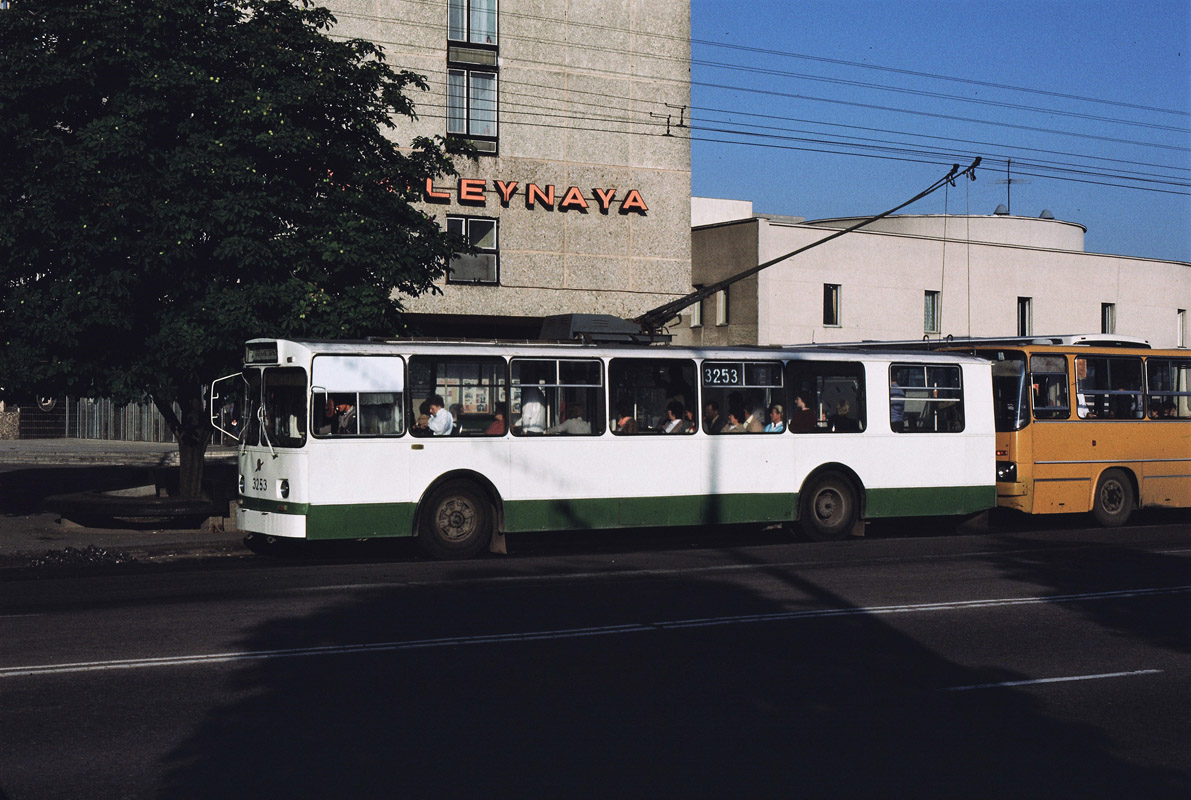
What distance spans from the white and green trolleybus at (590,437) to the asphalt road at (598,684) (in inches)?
70.0

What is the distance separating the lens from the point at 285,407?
1495 cm

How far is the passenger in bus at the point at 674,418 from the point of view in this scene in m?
16.9

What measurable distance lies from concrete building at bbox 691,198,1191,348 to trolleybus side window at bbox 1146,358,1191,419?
1680 centimetres

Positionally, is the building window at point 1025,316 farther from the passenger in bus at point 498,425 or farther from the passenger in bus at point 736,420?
the passenger in bus at point 498,425

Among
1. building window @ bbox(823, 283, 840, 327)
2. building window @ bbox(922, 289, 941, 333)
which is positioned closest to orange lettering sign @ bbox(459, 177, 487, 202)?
building window @ bbox(823, 283, 840, 327)

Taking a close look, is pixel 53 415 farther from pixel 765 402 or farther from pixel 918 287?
pixel 765 402

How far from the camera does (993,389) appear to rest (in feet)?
64.0

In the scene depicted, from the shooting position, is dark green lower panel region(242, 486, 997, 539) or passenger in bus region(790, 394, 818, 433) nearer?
dark green lower panel region(242, 486, 997, 539)

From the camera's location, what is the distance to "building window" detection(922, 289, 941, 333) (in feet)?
136

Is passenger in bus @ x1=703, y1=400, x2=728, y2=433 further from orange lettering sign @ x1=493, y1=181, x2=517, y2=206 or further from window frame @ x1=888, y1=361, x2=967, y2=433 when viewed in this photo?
orange lettering sign @ x1=493, y1=181, x2=517, y2=206

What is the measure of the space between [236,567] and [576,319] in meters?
5.90

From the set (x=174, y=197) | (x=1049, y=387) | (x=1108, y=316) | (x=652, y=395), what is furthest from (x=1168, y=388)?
(x=1108, y=316)

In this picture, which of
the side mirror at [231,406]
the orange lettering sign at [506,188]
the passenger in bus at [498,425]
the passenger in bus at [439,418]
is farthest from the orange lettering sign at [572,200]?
the passenger in bus at [439,418]

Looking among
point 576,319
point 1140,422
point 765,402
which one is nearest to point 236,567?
point 576,319
